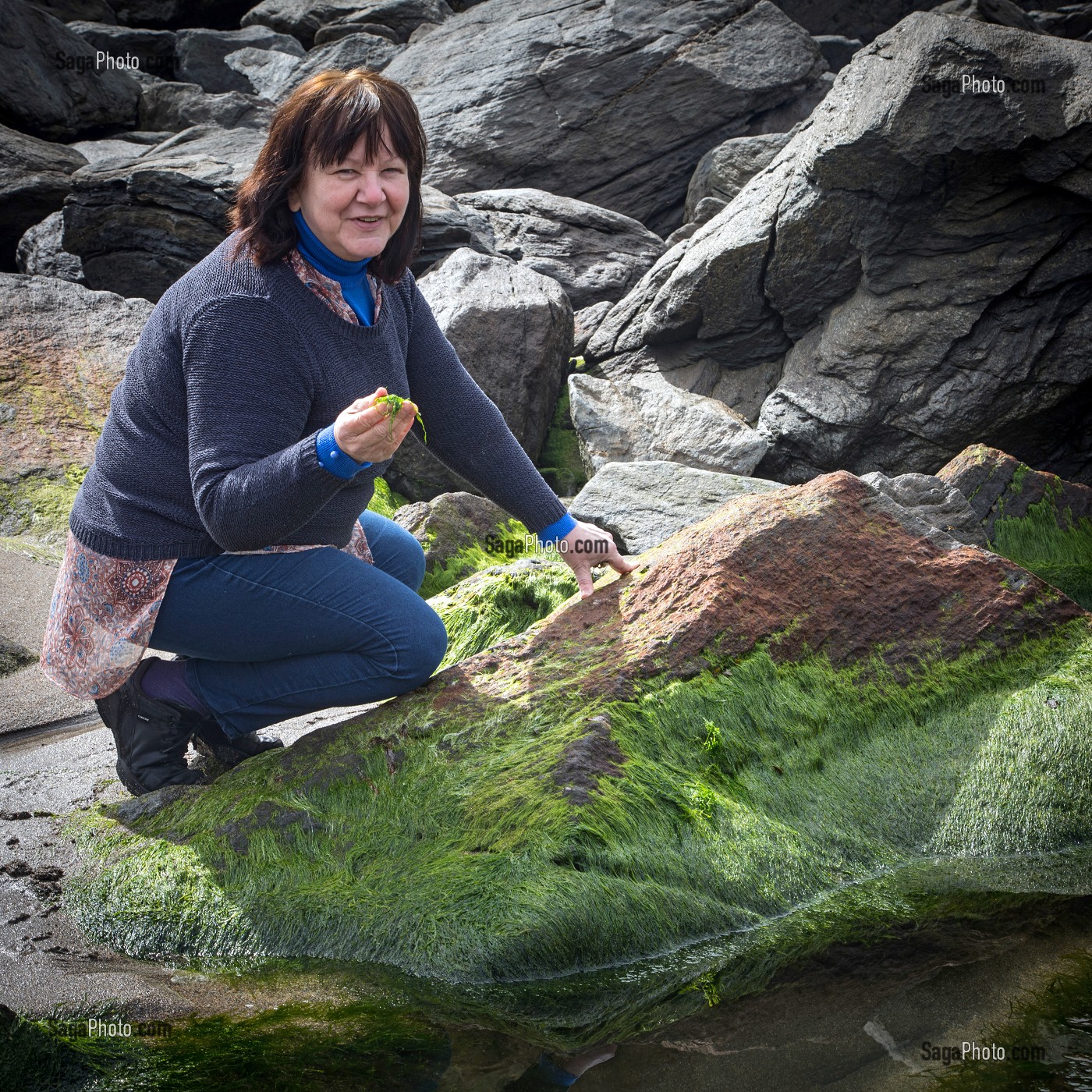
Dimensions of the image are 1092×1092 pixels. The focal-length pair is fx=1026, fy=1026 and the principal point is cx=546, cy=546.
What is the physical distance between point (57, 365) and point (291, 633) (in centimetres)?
604

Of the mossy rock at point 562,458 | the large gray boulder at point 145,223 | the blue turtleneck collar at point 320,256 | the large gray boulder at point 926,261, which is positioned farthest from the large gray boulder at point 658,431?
the blue turtleneck collar at point 320,256

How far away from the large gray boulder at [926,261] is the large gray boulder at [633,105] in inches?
202

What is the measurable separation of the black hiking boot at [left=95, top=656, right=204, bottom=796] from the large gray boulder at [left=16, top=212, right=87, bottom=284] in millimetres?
8347

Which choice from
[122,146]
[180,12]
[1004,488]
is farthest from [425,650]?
[180,12]

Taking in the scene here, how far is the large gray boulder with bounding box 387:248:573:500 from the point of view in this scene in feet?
25.3

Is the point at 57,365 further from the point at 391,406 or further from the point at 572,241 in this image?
the point at 391,406

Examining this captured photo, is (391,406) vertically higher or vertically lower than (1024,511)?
higher

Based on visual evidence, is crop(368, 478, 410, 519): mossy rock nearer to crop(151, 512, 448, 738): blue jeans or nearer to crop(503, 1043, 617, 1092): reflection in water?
crop(151, 512, 448, 738): blue jeans

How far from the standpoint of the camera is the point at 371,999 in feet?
8.48

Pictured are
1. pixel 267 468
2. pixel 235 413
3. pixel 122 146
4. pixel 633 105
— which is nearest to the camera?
pixel 267 468

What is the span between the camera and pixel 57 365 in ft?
27.0

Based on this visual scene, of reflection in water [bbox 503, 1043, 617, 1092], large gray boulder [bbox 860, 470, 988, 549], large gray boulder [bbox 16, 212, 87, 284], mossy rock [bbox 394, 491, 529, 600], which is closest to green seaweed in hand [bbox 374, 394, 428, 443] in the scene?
reflection in water [bbox 503, 1043, 617, 1092]

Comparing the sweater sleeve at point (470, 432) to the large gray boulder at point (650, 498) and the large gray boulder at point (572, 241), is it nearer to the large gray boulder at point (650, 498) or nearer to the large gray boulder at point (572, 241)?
the large gray boulder at point (650, 498)

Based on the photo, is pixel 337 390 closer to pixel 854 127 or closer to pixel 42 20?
pixel 854 127
